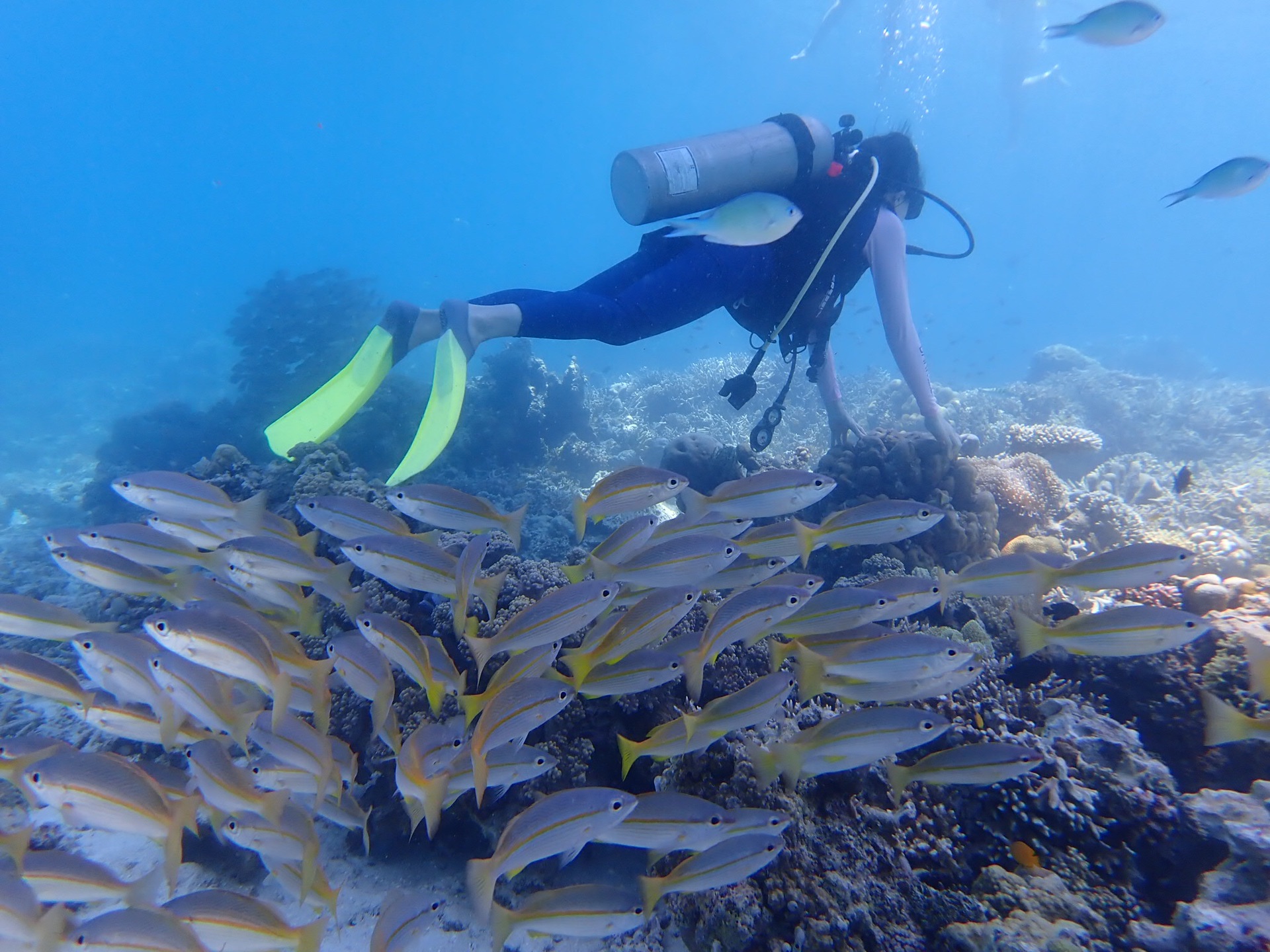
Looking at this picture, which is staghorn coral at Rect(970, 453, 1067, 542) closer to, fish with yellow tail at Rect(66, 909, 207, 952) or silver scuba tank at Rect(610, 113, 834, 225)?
silver scuba tank at Rect(610, 113, 834, 225)

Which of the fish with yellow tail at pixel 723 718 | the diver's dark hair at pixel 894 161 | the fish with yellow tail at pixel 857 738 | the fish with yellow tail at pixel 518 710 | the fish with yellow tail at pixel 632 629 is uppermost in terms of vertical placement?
the diver's dark hair at pixel 894 161

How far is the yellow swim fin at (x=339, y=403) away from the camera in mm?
5871

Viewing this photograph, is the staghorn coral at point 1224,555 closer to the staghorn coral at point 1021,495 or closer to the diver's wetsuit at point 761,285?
the staghorn coral at point 1021,495

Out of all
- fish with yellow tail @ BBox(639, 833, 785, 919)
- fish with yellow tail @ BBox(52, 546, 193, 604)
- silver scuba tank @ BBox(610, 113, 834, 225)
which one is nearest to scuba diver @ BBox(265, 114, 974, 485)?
silver scuba tank @ BBox(610, 113, 834, 225)

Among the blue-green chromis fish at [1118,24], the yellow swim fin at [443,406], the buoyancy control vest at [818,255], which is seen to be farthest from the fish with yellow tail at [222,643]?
the blue-green chromis fish at [1118,24]

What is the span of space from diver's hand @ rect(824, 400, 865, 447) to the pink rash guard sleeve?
0.85m

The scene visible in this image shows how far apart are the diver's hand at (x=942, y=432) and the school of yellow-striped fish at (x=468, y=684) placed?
3.30 metres

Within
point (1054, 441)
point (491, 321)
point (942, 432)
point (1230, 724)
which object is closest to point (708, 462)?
point (942, 432)

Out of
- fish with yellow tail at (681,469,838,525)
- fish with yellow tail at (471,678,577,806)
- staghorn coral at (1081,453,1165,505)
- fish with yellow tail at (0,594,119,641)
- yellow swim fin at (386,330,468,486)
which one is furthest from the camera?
staghorn coral at (1081,453,1165,505)

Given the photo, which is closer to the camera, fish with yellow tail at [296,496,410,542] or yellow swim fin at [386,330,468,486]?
fish with yellow tail at [296,496,410,542]

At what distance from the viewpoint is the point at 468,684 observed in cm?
343

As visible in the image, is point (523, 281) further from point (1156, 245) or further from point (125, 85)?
point (1156, 245)

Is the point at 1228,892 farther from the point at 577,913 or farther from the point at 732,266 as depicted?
the point at 732,266

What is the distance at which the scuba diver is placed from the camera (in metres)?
5.74
